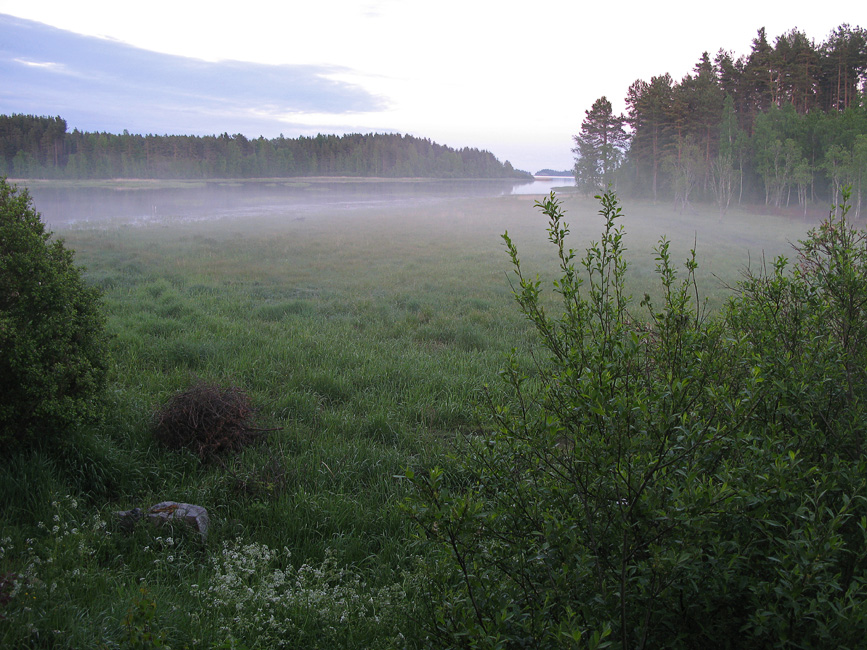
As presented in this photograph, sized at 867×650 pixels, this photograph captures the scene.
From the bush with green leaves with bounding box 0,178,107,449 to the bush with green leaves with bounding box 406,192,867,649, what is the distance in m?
4.04

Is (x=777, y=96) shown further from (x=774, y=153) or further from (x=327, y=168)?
(x=327, y=168)

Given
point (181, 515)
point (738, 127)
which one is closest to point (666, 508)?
point (181, 515)

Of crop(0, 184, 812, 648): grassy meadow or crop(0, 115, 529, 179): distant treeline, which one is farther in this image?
crop(0, 115, 529, 179): distant treeline

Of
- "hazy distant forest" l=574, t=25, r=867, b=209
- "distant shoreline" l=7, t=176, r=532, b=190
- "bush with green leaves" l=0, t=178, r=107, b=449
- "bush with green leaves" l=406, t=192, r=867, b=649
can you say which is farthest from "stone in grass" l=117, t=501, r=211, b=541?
"distant shoreline" l=7, t=176, r=532, b=190

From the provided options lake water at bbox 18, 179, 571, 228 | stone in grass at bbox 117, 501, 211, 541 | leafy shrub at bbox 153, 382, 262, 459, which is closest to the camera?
stone in grass at bbox 117, 501, 211, 541

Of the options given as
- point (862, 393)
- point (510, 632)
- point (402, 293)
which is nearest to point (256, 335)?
point (402, 293)

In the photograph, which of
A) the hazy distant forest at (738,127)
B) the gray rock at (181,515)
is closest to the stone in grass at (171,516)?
A: the gray rock at (181,515)

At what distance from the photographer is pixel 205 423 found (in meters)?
5.43

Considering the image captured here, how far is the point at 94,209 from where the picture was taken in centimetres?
4991

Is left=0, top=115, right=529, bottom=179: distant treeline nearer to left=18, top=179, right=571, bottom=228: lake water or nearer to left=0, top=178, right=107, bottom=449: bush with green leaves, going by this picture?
left=18, top=179, right=571, bottom=228: lake water

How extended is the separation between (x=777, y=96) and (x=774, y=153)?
38.4 feet

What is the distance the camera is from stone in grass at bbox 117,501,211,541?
4035mm

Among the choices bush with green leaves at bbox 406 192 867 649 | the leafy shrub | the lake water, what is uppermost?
the lake water

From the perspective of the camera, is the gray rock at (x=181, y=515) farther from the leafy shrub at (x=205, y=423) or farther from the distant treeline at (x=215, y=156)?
the distant treeline at (x=215, y=156)
